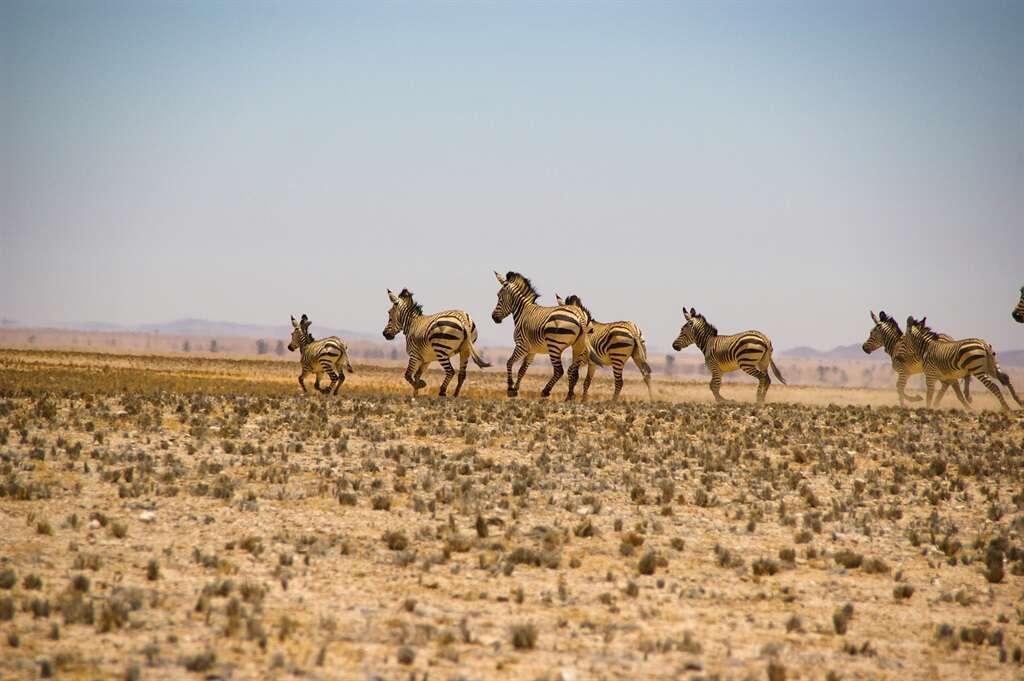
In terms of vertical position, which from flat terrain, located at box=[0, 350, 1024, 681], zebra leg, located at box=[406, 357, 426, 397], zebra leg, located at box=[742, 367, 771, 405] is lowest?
flat terrain, located at box=[0, 350, 1024, 681]

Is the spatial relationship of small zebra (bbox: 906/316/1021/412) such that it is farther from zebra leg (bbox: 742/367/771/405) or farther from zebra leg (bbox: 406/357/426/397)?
zebra leg (bbox: 406/357/426/397)

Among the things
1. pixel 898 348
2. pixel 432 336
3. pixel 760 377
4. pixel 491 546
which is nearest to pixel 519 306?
pixel 432 336

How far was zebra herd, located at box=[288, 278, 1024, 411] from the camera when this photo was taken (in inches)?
1187

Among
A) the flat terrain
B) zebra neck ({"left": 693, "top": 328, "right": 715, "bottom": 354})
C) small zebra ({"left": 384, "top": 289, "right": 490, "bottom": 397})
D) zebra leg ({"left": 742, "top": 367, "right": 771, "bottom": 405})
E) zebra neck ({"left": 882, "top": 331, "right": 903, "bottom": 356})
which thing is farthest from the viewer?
zebra neck ({"left": 882, "top": 331, "right": 903, "bottom": 356})

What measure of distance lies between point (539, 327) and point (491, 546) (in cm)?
1653

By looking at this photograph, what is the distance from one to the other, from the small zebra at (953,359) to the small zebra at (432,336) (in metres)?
14.0

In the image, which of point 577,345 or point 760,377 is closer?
point 577,345

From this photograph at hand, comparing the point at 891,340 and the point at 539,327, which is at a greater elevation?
the point at 891,340

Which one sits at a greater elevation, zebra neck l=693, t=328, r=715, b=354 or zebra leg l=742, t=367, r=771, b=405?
zebra neck l=693, t=328, r=715, b=354

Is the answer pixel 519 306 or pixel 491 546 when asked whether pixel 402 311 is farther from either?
pixel 491 546

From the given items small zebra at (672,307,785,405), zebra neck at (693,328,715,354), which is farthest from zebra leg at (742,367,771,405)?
zebra neck at (693,328,715,354)

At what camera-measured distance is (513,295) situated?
3194 cm

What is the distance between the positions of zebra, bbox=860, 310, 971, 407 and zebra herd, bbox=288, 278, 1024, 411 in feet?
0.12

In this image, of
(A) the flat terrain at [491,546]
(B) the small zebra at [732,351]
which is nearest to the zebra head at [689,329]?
(B) the small zebra at [732,351]
